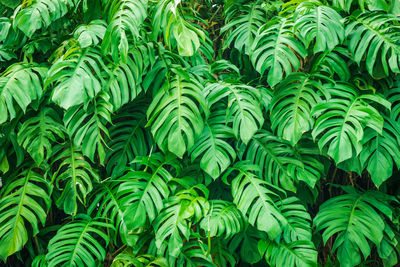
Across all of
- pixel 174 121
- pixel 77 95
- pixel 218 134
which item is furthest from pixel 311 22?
pixel 77 95

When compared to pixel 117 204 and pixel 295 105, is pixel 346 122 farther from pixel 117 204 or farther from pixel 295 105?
pixel 117 204

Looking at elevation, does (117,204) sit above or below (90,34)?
below

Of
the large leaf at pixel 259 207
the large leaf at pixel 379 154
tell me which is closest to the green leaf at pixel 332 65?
the large leaf at pixel 379 154

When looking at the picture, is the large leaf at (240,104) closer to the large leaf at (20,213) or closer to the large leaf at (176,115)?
the large leaf at (176,115)

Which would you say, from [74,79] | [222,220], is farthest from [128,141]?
[222,220]

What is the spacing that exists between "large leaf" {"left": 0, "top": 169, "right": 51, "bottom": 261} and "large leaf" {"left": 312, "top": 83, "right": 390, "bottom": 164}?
1.32 meters

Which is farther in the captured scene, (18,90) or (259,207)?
(18,90)

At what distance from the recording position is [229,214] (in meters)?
1.71

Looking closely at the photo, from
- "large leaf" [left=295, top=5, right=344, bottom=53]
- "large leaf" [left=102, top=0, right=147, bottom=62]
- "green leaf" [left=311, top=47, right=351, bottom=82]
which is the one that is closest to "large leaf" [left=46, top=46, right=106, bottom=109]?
"large leaf" [left=102, top=0, right=147, bottom=62]

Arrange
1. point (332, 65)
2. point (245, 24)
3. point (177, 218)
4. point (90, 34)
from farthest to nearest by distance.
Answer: point (245, 24)
point (332, 65)
point (90, 34)
point (177, 218)

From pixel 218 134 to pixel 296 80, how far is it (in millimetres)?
486

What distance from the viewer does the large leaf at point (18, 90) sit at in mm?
1782

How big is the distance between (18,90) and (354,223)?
168 cm

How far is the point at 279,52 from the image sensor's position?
1.88 m
